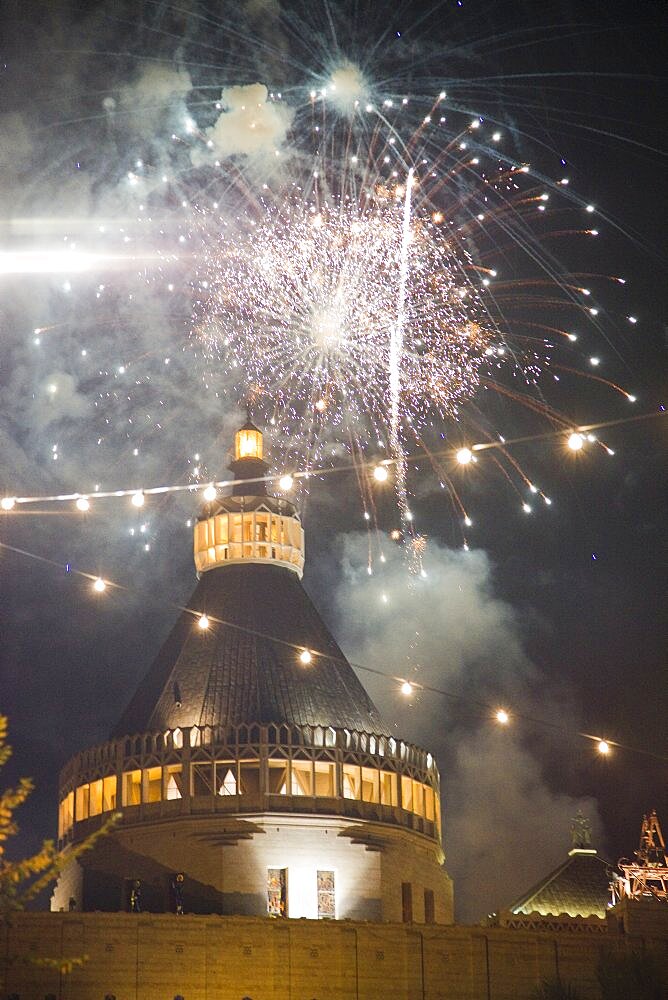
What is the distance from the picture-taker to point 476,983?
59750 millimetres

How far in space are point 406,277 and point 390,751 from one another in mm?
24828

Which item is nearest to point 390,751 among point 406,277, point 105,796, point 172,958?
point 105,796

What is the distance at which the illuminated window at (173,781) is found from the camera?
67.8 meters

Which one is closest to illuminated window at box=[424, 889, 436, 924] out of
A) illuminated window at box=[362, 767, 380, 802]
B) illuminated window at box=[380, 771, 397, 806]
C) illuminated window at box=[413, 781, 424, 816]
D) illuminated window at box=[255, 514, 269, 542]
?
illuminated window at box=[413, 781, 424, 816]

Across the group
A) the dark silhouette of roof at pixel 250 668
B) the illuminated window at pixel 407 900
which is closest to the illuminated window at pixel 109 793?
the dark silhouette of roof at pixel 250 668

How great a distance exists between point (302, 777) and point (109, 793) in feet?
26.1

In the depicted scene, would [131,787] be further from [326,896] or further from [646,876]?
[646,876]

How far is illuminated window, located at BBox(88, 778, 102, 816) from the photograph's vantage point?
69375mm

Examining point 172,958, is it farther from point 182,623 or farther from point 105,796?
point 182,623

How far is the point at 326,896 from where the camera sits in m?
67.1

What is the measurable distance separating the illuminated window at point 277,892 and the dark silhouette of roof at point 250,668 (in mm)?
6287

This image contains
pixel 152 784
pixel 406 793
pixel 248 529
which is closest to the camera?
pixel 152 784

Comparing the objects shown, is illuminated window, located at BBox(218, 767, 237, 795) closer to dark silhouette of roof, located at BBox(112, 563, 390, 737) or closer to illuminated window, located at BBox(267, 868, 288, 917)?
dark silhouette of roof, located at BBox(112, 563, 390, 737)

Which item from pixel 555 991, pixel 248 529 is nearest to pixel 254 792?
pixel 248 529
